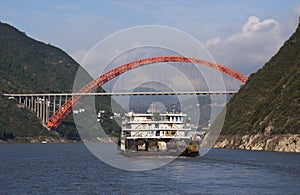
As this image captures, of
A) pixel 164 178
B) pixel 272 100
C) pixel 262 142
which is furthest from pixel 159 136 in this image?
pixel 272 100

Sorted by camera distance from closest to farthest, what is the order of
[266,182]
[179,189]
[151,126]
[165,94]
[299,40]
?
[179,189] → [266,182] → [151,126] → [299,40] → [165,94]

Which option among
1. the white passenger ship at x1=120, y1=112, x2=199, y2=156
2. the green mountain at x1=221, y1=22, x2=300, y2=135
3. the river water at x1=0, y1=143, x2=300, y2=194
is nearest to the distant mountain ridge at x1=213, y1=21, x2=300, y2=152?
the green mountain at x1=221, y1=22, x2=300, y2=135

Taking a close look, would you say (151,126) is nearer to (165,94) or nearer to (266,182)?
(266,182)

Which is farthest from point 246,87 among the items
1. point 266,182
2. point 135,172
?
point 266,182

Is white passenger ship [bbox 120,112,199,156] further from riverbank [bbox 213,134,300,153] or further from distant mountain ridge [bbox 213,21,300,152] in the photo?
distant mountain ridge [bbox 213,21,300,152]

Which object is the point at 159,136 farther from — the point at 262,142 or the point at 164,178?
the point at 164,178

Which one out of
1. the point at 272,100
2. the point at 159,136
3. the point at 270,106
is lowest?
the point at 159,136
